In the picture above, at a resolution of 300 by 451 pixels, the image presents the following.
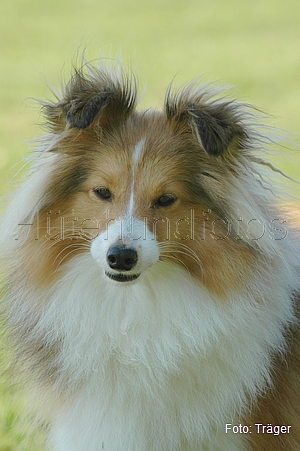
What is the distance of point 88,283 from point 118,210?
0.43 m

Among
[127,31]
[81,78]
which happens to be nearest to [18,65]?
[127,31]

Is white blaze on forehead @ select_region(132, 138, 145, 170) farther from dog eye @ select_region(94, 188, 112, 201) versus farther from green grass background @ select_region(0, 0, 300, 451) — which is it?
green grass background @ select_region(0, 0, 300, 451)

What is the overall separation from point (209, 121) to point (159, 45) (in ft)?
39.9

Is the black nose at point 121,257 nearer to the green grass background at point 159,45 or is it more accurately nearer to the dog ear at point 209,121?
the dog ear at point 209,121

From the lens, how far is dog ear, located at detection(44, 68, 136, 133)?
3.08m

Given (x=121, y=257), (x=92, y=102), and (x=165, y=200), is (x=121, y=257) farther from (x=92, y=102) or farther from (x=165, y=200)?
(x=92, y=102)

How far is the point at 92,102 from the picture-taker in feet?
10.2

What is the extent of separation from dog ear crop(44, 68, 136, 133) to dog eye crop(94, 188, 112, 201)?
323 millimetres

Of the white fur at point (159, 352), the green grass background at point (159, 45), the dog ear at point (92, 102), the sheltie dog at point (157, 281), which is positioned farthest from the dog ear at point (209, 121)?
the green grass background at point (159, 45)

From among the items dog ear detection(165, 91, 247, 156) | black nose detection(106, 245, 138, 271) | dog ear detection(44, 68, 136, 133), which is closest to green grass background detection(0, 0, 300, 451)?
dog ear detection(44, 68, 136, 133)

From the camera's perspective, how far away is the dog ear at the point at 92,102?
3080 millimetres

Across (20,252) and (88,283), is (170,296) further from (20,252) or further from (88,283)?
(20,252)

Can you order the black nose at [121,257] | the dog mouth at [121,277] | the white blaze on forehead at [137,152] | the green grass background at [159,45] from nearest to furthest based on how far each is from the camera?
the black nose at [121,257]
the dog mouth at [121,277]
the white blaze on forehead at [137,152]
the green grass background at [159,45]

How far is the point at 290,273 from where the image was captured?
3436 millimetres
